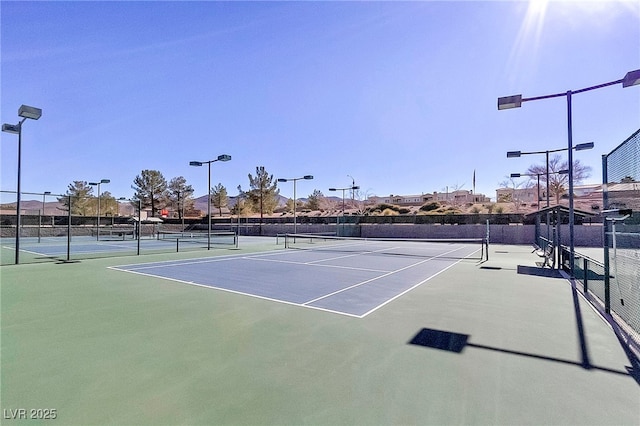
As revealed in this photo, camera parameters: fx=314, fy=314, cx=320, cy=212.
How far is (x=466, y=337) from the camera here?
4.03m

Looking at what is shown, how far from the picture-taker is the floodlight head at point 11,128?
393 inches

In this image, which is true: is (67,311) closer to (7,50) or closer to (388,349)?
(388,349)

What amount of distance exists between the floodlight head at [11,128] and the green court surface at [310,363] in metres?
7.21

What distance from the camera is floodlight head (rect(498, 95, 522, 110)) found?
326 inches

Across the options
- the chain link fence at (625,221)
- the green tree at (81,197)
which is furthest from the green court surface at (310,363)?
the green tree at (81,197)

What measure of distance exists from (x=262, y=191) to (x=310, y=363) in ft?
162

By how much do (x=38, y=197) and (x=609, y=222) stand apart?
17.8m

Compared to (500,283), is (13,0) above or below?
above

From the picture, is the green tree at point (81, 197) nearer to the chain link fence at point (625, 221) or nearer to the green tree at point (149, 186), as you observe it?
the green tree at point (149, 186)

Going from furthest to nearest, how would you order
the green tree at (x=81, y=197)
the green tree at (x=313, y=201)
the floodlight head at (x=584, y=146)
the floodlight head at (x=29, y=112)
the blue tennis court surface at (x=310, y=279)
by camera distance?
the green tree at (x=313, y=201)
the green tree at (x=81, y=197)
the floodlight head at (x=584, y=146)
the floodlight head at (x=29, y=112)
the blue tennis court surface at (x=310, y=279)

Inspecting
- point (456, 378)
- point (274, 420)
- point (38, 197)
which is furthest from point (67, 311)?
point (38, 197)

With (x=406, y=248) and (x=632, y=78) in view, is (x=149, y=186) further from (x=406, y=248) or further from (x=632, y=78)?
(x=632, y=78)

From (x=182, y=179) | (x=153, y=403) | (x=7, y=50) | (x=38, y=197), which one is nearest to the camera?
(x=153, y=403)

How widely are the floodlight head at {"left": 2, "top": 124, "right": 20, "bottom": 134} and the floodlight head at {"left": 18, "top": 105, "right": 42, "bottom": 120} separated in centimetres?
138
